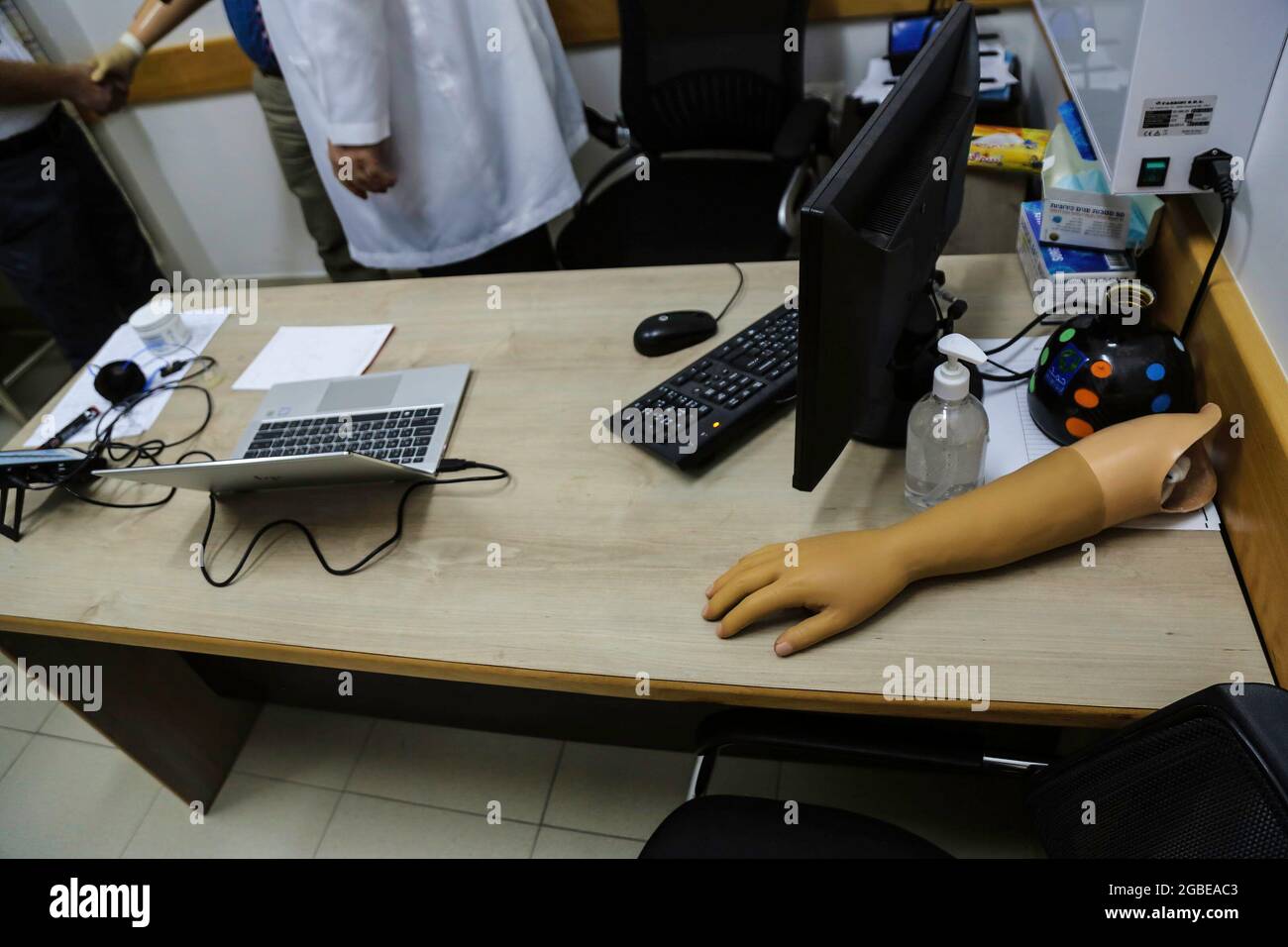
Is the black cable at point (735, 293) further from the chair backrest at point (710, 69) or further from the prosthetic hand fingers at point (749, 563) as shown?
the chair backrest at point (710, 69)

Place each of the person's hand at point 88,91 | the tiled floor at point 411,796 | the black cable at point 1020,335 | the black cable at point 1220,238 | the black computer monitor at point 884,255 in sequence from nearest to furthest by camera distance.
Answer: the black computer monitor at point 884,255
the black cable at point 1220,238
the black cable at point 1020,335
the tiled floor at point 411,796
the person's hand at point 88,91

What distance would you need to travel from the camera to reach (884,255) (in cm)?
80

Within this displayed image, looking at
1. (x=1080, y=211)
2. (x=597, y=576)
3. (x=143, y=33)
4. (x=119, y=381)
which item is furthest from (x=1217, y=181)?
(x=143, y=33)

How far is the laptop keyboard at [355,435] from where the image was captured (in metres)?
1.17

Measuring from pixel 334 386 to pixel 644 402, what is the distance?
52 cm

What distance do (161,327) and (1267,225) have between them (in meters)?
1.65

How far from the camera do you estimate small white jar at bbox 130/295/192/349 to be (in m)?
1.46

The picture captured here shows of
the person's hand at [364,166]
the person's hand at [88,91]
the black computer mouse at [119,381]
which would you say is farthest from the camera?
the person's hand at [88,91]

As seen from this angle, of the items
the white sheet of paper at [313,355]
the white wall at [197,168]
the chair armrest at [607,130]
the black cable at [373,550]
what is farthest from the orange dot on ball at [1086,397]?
the white wall at [197,168]

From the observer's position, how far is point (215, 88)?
8.80ft

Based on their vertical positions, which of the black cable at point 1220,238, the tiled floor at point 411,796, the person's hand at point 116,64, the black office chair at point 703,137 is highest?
the person's hand at point 116,64

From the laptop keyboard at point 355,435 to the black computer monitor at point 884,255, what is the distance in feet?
1.92
